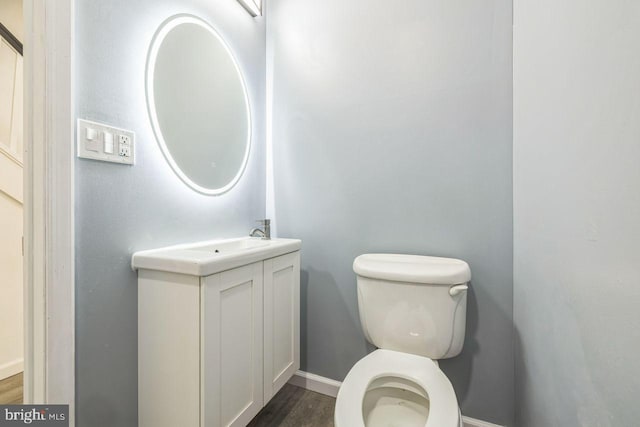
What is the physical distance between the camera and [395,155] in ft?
4.25

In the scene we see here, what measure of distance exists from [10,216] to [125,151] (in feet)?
4.19

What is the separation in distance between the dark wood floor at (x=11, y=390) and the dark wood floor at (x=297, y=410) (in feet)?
3.90

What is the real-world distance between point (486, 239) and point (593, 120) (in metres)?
0.69

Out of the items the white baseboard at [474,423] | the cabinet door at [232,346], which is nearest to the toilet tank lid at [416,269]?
the cabinet door at [232,346]

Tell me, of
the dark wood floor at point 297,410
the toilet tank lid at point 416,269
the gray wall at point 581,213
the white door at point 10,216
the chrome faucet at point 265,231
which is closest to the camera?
the gray wall at point 581,213

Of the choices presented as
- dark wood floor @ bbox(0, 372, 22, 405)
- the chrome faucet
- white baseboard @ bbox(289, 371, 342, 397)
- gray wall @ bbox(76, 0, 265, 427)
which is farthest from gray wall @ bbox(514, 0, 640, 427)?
dark wood floor @ bbox(0, 372, 22, 405)

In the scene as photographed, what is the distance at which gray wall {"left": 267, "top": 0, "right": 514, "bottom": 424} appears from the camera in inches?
44.2

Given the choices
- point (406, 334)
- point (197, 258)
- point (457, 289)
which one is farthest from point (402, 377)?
point (197, 258)

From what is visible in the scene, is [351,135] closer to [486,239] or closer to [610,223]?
[486,239]

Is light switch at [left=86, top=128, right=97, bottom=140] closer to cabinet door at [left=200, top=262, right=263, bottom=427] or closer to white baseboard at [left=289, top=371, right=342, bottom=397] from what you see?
cabinet door at [left=200, top=262, right=263, bottom=427]

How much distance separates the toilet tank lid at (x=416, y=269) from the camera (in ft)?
3.14

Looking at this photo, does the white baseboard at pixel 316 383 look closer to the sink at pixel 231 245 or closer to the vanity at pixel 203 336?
the vanity at pixel 203 336

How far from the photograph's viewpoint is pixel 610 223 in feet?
1.57

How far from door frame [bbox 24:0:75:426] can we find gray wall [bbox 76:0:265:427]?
0.04 m
